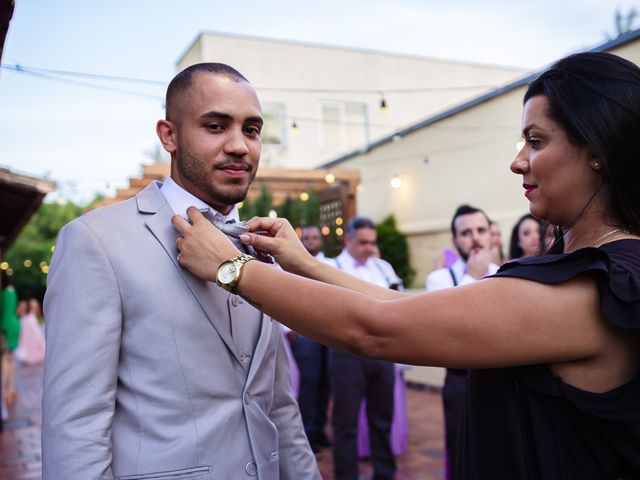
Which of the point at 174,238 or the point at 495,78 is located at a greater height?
the point at 495,78

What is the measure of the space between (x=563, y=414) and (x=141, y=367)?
112 centimetres

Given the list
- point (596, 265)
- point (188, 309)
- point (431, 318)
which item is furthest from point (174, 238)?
point (596, 265)

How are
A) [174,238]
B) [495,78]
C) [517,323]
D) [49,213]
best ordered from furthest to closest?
1. [49,213]
2. [495,78]
3. [174,238]
4. [517,323]

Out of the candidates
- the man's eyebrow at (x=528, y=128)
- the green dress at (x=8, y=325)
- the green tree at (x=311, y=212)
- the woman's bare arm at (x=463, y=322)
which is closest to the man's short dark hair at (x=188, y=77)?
the woman's bare arm at (x=463, y=322)

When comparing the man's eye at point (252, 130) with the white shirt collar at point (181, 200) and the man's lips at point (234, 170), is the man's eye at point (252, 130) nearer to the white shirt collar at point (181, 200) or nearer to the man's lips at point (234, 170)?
the man's lips at point (234, 170)

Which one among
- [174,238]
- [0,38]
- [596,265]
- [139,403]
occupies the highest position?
[0,38]

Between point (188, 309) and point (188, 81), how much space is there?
0.76 meters

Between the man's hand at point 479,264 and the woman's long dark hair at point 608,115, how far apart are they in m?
2.51

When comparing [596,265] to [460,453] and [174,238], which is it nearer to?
[460,453]

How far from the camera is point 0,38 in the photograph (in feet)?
7.93

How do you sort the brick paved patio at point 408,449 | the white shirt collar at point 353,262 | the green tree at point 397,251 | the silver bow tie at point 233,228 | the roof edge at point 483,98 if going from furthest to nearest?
the green tree at point 397,251, the roof edge at point 483,98, the white shirt collar at point 353,262, the brick paved patio at point 408,449, the silver bow tie at point 233,228

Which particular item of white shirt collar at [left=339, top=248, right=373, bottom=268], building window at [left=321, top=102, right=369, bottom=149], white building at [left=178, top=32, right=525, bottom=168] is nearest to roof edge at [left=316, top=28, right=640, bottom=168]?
white shirt collar at [left=339, top=248, right=373, bottom=268]

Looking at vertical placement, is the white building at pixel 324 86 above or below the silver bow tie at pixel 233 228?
above

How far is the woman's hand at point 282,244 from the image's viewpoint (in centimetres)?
197
